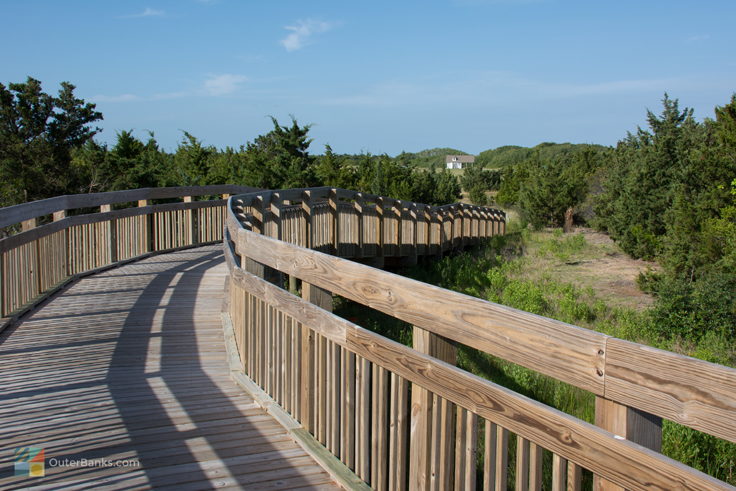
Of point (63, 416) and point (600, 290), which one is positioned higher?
point (63, 416)

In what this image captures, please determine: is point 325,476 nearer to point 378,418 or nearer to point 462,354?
point 378,418

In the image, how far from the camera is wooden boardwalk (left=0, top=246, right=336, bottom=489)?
3637 mm

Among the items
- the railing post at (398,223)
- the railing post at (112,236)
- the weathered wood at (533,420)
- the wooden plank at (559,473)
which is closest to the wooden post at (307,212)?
the railing post at (112,236)

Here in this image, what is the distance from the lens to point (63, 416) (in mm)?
4457

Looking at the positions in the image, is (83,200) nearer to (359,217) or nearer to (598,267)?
(359,217)

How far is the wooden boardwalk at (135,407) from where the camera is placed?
3637 millimetres

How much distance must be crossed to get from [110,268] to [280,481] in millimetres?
8696

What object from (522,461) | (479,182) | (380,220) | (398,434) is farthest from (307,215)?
(479,182)

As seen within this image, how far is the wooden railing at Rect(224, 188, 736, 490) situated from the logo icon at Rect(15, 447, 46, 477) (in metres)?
1.51

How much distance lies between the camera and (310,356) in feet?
13.5

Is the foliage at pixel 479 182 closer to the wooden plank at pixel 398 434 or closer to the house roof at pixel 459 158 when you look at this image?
the wooden plank at pixel 398 434

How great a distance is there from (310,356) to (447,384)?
1.51 metres

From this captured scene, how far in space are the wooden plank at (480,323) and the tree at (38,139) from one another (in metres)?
27.3

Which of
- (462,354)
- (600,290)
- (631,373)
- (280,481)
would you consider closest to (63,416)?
(280,481)
